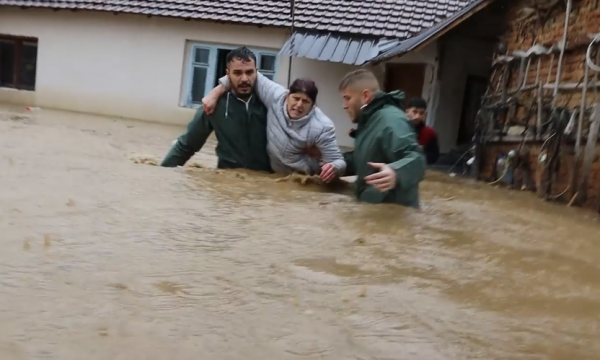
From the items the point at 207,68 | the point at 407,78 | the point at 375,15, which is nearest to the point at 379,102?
the point at 407,78

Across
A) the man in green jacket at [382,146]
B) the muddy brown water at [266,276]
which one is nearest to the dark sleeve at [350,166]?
the man in green jacket at [382,146]

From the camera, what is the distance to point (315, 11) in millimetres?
14258

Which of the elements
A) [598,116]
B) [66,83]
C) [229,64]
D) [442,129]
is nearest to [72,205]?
[229,64]

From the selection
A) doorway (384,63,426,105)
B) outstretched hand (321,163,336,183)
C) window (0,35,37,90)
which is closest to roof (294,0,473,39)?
doorway (384,63,426,105)

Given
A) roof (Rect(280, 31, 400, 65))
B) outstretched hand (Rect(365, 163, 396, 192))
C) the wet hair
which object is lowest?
outstretched hand (Rect(365, 163, 396, 192))

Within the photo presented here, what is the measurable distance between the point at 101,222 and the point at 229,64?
2272mm

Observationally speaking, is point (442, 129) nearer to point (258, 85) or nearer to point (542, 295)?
point (258, 85)

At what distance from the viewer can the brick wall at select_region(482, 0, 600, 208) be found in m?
6.61

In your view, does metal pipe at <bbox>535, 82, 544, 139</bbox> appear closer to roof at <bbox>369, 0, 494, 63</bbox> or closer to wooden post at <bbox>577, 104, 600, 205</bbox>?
wooden post at <bbox>577, 104, 600, 205</bbox>

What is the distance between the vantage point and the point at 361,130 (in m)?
4.47

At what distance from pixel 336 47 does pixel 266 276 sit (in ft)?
35.9

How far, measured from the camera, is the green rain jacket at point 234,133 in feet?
16.8

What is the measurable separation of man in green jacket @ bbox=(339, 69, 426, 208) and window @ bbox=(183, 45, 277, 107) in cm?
1016

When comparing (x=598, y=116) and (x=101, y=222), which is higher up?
(x=598, y=116)
